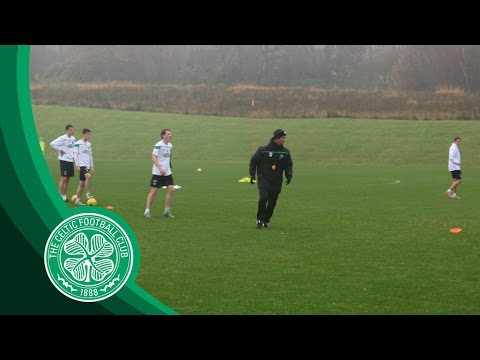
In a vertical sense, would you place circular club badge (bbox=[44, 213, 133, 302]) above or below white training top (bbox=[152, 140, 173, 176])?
below

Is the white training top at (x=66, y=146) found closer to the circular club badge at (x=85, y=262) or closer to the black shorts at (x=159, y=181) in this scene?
the black shorts at (x=159, y=181)

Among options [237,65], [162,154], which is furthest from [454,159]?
[237,65]

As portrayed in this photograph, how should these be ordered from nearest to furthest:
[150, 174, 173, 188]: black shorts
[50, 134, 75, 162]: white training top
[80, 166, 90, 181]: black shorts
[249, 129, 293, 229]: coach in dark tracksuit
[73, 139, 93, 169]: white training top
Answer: [249, 129, 293, 229]: coach in dark tracksuit, [150, 174, 173, 188]: black shorts, [73, 139, 93, 169]: white training top, [80, 166, 90, 181]: black shorts, [50, 134, 75, 162]: white training top

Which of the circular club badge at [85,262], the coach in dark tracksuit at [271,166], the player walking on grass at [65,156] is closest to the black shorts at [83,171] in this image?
the player walking on grass at [65,156]

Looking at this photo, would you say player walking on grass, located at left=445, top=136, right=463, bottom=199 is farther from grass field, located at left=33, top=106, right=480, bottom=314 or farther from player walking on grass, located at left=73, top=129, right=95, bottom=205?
player walking on grass, located at left=73, top=129, right=95, bottom=205

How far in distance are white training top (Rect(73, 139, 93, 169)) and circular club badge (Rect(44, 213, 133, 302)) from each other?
12.8 meters

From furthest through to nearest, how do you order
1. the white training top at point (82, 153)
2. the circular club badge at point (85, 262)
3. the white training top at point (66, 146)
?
1. the white training top at point (66, 146)
2. the white training top at point (82, 153)
3. the circular club badge at point (85, 262)

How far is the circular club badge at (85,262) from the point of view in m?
7.38

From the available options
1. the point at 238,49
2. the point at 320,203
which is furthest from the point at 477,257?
the point at 238,49

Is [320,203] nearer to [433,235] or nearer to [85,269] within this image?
[433,235]

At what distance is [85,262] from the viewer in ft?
24.5

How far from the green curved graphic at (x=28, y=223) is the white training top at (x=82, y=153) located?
39.9 feet

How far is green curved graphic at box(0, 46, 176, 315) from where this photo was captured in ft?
24.3

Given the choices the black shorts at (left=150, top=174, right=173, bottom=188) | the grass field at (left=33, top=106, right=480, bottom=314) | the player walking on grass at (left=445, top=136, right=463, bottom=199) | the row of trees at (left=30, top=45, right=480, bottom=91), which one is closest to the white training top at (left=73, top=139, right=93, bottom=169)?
the grass field at (left=33, top=106, right=480, bottom=314)
